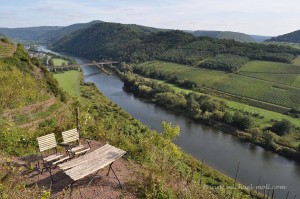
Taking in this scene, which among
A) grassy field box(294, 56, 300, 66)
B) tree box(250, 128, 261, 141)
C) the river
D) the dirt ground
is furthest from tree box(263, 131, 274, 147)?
grassy field box(294, 56, 300, 66)

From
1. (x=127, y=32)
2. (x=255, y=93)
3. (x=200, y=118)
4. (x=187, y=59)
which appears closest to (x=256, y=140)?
(x=200, y=118)

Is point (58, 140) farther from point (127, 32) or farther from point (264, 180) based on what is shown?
point (127, 32)

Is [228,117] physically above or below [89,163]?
below

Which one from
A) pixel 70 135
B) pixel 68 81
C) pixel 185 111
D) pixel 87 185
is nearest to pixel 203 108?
pixel 185 111

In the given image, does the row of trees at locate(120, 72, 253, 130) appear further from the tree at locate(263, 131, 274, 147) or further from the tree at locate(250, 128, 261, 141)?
the tree at locate(263, 131, 274, 147)

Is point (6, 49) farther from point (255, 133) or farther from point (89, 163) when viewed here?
point (255, 133)

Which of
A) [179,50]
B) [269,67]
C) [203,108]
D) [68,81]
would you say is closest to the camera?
[203,108]

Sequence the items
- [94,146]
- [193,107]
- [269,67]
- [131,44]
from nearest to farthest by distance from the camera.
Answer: [94,146] < [193,107] < [269,67] < [131,44]

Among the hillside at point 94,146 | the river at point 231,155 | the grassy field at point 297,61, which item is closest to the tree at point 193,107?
the river at point 231,155
